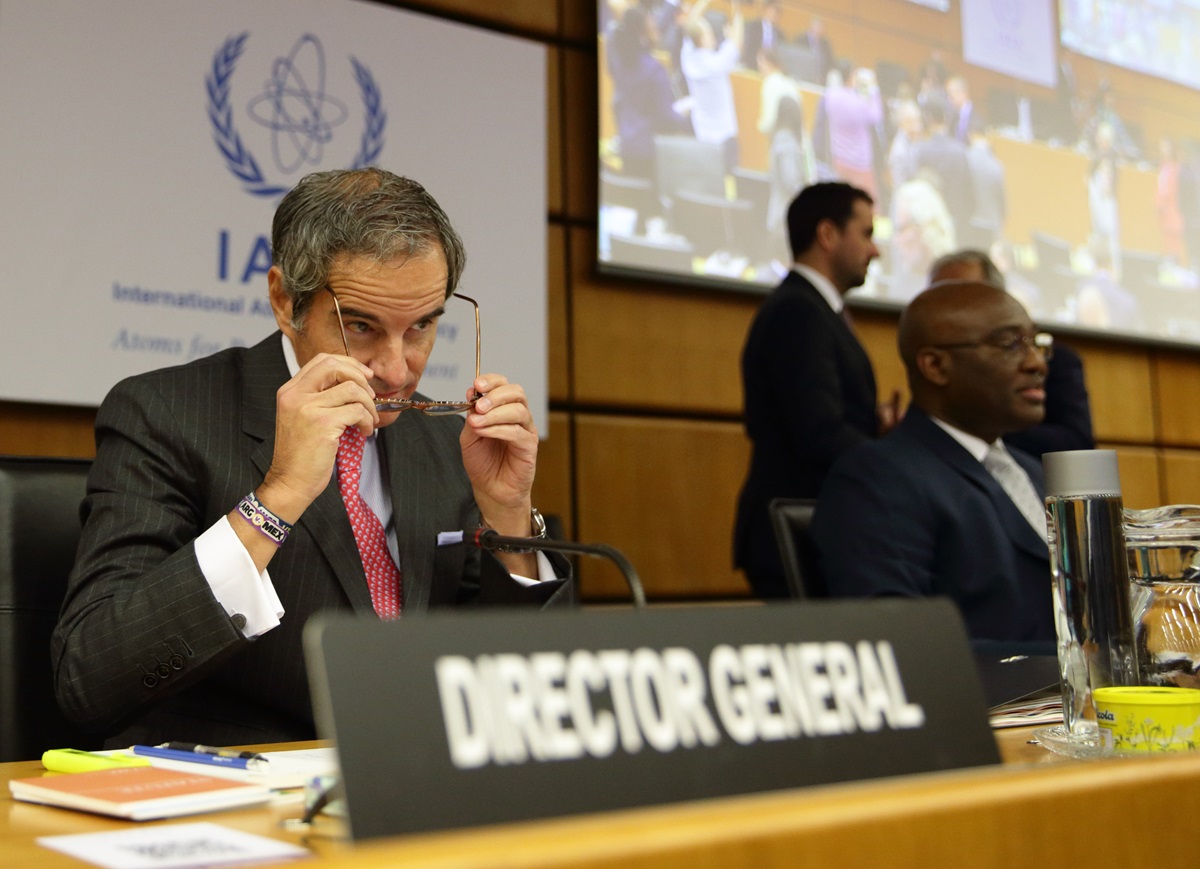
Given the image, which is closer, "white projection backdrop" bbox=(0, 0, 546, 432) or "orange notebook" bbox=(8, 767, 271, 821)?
"orange notebook" bbox=(8, 767, 271, 821)

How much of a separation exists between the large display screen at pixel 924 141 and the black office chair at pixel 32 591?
2286 millimetres

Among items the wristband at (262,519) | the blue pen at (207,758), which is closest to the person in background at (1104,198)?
the wristband at (262,519)

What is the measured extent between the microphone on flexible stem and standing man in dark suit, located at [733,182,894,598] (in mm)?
1705

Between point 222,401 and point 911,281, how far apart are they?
311 centimetres

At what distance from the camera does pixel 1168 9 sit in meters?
5.13

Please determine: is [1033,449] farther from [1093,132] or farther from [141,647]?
[141,647]

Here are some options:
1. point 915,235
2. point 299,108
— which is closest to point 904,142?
point 915,235

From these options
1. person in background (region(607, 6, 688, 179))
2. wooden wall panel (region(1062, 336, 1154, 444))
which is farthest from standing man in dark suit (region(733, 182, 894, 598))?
wooden wall panel (region(1062, 336, 1154, 444))

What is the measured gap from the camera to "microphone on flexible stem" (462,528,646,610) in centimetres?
111

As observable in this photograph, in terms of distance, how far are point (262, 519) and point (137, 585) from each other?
149 millimetres

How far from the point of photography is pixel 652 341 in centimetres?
388

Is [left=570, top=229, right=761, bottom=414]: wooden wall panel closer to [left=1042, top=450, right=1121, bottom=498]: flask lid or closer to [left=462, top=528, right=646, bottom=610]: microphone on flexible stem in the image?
[left=462, top=528, right=646, bottom=610]: microphone on flexible stem

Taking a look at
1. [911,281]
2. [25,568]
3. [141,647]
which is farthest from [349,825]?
[911,281]

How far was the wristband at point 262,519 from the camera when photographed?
138 centimetres
